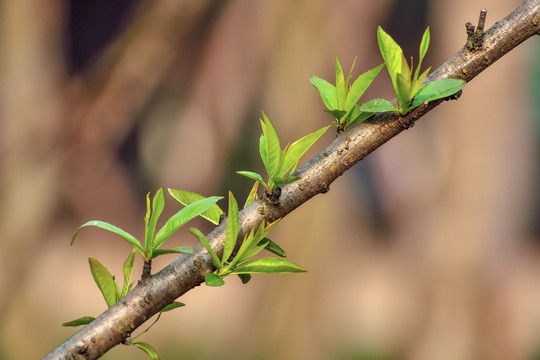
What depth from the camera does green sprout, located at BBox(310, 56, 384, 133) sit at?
8.5 inches

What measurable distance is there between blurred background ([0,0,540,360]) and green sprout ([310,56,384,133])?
95 cm

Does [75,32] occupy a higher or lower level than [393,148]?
higher

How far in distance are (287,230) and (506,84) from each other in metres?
0.50

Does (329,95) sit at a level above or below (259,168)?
below

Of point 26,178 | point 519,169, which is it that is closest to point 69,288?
point 26,178

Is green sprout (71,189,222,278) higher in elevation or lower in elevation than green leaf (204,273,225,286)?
higher

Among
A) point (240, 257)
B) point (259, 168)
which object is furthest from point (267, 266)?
point (259, 168)

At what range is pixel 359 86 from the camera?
218 millimetres

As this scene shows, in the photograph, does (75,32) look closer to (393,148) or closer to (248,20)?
(248,20)

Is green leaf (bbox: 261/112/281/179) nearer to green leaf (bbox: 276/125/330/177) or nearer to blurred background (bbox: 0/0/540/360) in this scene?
green leaf (bbox: 276/125/330/177)

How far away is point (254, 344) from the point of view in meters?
1.21

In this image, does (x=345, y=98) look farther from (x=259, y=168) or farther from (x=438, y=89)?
(x=259, y=168)

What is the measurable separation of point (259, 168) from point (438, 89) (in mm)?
1084

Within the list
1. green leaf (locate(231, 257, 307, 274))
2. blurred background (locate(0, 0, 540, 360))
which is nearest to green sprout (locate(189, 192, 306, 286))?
green leaf (locate(231, 257, 307, 274))
